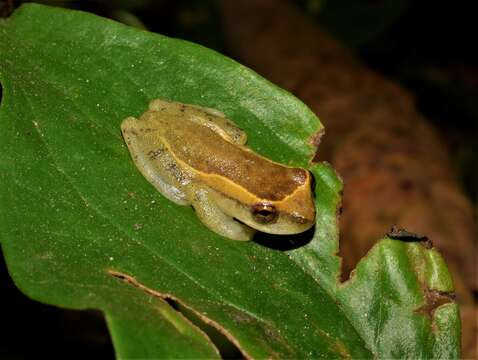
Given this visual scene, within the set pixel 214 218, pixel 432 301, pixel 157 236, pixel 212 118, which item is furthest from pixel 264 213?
pixel 432 301

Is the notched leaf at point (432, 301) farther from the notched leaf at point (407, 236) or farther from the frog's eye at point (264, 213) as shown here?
the frog's eye at point (264, 213)

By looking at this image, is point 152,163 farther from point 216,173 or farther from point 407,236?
point 407,236

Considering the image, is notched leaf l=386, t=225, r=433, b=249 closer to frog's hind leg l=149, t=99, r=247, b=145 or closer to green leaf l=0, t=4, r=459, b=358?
green leaf l=0, t=4, r=459, b=358

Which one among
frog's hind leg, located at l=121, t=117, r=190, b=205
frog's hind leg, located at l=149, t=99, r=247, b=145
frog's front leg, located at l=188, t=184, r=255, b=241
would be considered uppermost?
frog's hind leg, located at l=149, t=99, r=247, b=145

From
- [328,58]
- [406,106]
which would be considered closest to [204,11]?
[328,58]

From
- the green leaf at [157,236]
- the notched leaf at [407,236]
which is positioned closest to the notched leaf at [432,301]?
the green leaf at [157,236]

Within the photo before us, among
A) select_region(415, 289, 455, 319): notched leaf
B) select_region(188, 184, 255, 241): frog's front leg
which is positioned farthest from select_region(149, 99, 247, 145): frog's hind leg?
select_region(415, 289, 455, 319): notched leaf

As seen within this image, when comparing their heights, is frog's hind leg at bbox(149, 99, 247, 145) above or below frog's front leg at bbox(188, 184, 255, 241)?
above
